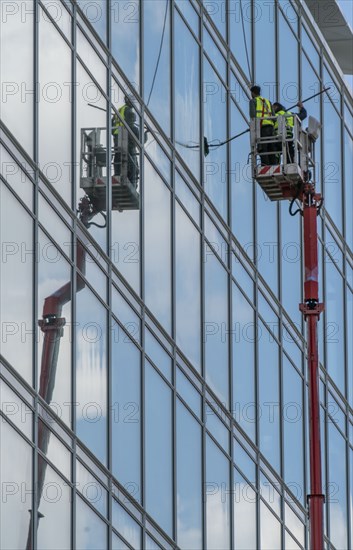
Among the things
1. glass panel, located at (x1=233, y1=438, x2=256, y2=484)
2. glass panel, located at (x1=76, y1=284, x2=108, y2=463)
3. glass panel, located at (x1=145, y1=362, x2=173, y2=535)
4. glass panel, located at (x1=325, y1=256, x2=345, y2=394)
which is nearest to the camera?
glass panel, located at (x1=76, y1=284, x2=108, y2=463)

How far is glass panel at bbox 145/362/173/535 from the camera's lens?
89.2 feet

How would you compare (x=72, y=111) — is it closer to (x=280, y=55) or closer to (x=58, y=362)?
(x=58, y=362)

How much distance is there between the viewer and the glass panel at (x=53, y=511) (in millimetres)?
22938

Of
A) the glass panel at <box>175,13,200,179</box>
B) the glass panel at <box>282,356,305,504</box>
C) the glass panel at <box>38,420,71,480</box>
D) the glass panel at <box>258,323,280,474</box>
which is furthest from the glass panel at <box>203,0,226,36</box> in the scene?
the glass panel at <box>38,420,71,480</box>

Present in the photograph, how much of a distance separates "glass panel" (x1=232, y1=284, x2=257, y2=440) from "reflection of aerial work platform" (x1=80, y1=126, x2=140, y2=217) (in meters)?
5.30

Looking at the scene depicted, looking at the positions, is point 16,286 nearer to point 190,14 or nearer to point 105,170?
point 105,170

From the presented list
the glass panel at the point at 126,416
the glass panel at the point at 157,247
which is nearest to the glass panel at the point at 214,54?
the glass panel at the point at 157,247

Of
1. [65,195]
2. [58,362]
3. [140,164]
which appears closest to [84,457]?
[58,362]

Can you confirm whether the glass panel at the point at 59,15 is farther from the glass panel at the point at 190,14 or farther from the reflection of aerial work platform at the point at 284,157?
the glass panel at the point at 190,14

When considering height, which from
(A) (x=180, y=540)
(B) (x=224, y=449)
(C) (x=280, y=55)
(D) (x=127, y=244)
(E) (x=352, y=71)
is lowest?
(A) (x=180, y=540)

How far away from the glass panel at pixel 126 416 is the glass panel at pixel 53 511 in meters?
2.11

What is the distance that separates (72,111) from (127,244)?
2824 mm

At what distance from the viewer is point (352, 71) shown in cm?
4541

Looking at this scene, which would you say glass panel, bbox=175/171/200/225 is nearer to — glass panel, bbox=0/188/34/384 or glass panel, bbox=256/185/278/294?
glass panel, bbox=256/185/278/294
